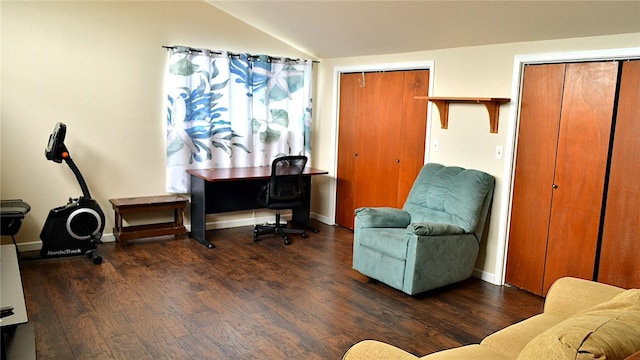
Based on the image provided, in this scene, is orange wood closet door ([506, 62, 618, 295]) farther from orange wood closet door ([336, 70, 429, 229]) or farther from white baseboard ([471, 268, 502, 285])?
orange wood closet door ([336, 70, 429, 229])

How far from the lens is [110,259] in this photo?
4.51 metres

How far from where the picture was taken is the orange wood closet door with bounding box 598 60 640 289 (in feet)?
10.9

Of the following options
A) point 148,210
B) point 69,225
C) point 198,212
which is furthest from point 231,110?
point 69,225

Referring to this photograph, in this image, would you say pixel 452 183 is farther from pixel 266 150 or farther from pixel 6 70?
pixel 6 70

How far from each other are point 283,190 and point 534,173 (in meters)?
2.46

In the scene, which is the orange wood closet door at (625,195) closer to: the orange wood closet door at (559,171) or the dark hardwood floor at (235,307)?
the orange wood closet door at (559,171)

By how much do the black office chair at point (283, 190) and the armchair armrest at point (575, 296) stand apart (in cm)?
304

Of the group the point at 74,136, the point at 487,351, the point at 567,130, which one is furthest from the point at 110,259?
the point at 567,130

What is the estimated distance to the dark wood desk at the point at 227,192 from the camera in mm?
5074

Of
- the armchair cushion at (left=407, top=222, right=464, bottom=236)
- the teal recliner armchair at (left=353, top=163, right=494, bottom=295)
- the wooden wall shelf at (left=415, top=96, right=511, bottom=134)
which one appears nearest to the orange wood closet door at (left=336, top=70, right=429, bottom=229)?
the wooden wall shelf at (left=415, top=96, right=511, bottom=134)

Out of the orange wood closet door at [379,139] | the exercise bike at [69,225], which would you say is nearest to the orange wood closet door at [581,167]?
the orange wood closet door at [379,139]

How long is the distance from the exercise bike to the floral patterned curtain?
965mm

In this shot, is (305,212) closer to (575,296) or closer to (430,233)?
(430,233)

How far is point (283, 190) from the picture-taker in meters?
5.23
